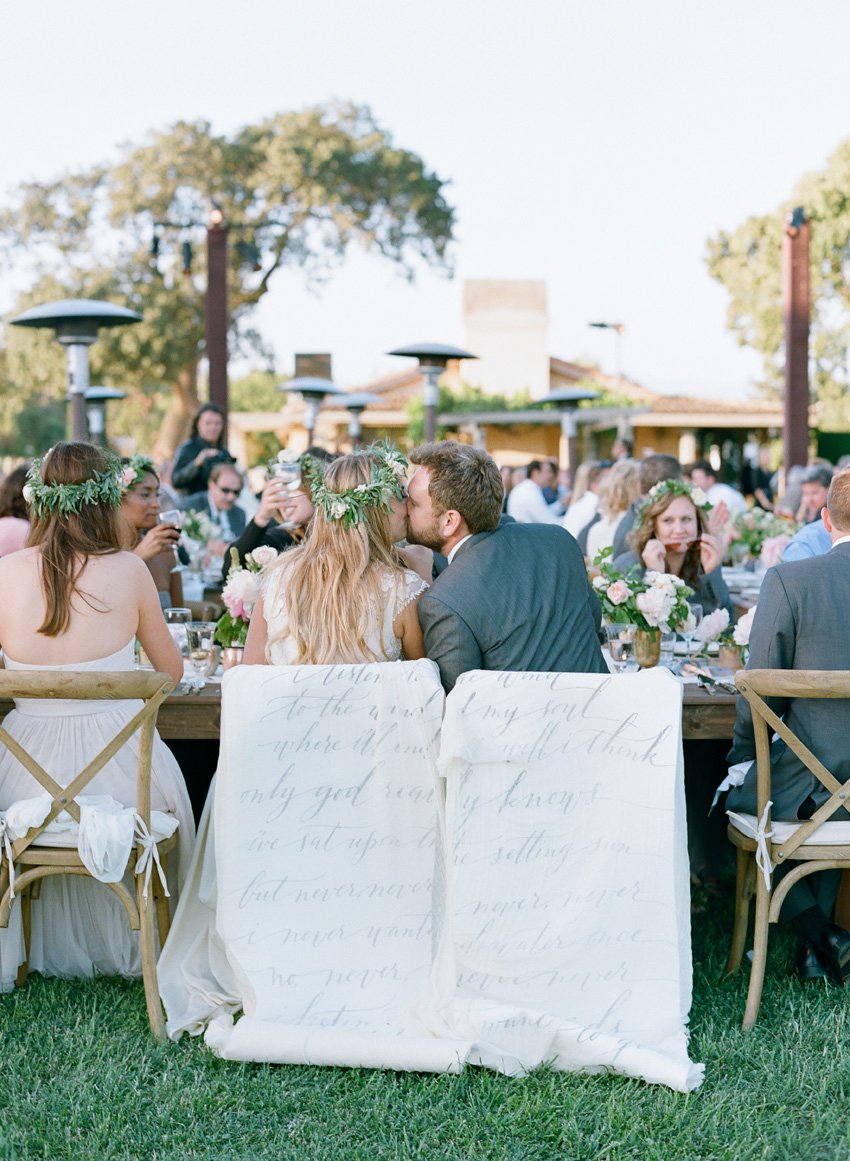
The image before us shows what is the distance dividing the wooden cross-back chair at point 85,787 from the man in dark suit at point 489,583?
762 millimetres

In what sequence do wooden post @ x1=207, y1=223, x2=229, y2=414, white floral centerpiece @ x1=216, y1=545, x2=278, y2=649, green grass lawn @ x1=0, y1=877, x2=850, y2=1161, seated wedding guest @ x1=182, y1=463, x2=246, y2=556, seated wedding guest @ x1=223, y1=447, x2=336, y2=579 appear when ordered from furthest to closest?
wooden post @ x1=207, y1=223, x2=229, y2=414, seated wedding guest @ x1=182, y1=463, x2=246, y2=556, seated wedding guest @ x1=223, y1=447, x2=336, y2=579, white floral centerpiece @ x1=216, y1=545, x2=278, y2=649, green grass lawn @ x1=0, y1=877, x2=850, y2=1161

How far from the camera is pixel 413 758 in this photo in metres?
3.18

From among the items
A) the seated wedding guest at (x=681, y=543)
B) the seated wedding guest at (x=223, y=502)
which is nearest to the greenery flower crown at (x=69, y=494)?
the seated wedding guest at (x=681, y=543)

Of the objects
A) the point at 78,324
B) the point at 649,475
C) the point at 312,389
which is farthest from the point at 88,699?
the point at 312,389

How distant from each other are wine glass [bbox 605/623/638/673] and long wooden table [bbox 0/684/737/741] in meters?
0.44

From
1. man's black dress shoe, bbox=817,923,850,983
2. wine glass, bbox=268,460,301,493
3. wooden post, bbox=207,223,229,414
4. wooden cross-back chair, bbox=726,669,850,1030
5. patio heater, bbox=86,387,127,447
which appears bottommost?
man's black dress shoe, bbox=817,923,850,983

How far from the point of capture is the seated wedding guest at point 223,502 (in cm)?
847

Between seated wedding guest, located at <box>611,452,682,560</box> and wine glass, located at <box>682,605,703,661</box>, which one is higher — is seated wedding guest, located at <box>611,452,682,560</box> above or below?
above

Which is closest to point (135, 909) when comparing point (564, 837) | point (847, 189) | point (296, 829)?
point (296, 829)

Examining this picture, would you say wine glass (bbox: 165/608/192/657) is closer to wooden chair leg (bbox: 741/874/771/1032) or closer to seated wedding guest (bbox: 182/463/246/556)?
wooden chair leg (bbox: 741/874/771/1032)

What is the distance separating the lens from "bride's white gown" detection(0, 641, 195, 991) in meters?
3.48

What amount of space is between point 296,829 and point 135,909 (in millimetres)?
520

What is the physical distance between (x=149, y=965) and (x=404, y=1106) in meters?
0.83

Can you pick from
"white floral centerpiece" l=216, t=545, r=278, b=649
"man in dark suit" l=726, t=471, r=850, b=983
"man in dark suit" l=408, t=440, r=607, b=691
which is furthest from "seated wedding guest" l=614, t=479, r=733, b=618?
"man in dark suit" l=408, t=440, r=607, b=691
